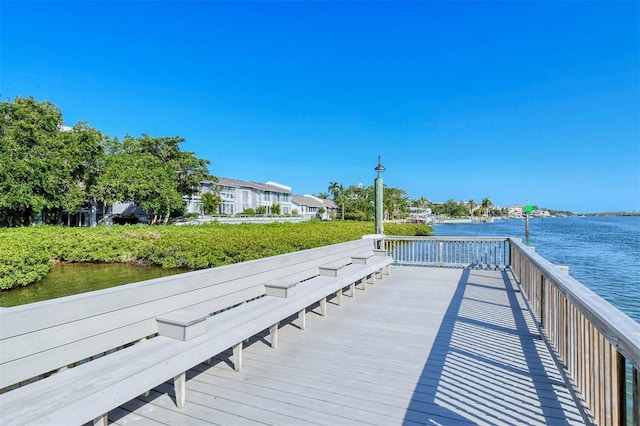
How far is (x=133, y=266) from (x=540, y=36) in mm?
19837

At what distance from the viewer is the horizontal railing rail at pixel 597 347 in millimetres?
1329

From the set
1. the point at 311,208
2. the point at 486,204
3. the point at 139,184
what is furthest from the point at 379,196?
the point at 486,204

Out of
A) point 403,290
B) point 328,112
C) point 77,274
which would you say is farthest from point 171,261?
point 328,112

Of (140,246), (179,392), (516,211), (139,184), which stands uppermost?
(516,211)

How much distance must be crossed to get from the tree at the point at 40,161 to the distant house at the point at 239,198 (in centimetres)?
1234

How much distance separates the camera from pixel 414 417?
7.20 ft

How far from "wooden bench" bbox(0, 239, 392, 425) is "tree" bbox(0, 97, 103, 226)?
2161cm

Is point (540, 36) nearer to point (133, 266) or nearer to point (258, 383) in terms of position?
point (258, 383)

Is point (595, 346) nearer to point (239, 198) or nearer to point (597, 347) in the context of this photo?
point (597, 347)

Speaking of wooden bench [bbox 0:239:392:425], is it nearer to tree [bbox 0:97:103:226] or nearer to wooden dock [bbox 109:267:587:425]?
wooden dock [bbox 109:267:587:425]

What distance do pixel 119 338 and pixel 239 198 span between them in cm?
4266

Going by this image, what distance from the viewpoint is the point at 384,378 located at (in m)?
2.75

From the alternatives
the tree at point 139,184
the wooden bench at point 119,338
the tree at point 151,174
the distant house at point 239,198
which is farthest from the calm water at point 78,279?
the distant house at point 239,198

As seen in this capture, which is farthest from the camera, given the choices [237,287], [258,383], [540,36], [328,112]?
[328,112]
